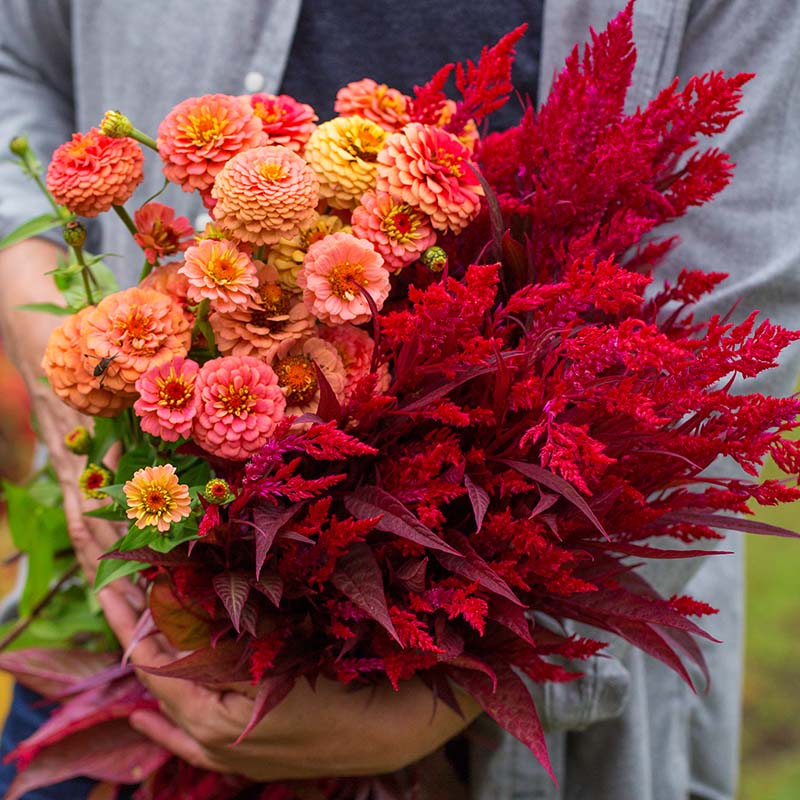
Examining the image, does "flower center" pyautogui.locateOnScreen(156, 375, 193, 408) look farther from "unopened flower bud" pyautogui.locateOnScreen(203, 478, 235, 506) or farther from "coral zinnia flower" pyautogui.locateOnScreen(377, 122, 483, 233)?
"coral zinnia flower" pyautogui.locateOnScreen(377, 122, 483, 233)

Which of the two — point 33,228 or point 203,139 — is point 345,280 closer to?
point 203,139

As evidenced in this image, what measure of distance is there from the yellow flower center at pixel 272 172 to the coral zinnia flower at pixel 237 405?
10 centimetres

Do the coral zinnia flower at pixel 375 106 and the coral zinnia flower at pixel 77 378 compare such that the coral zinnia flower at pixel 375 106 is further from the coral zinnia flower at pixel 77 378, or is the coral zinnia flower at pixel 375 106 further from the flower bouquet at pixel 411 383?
the coral zinnia flower at pixel 77 378

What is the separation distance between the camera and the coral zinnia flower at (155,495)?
0.49 m

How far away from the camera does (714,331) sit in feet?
1.57

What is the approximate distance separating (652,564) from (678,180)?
0.98 feet

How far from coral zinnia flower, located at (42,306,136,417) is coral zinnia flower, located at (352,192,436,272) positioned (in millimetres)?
169

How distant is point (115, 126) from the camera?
523 millimetres

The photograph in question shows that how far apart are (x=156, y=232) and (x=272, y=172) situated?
12cm

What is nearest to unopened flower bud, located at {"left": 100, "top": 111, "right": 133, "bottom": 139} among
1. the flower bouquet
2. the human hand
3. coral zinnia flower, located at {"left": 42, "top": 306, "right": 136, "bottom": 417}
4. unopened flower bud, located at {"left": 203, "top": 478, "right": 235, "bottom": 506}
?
the flower bouquet

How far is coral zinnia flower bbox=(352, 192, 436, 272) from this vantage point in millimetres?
531

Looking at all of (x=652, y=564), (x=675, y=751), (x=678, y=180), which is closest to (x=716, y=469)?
(x=652, y=564)

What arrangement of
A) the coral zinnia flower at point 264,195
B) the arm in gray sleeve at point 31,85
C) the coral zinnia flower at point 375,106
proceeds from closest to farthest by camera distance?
the coral zinnia flower at point 264,195 < the coral zinnia flower at point 375,106 < the arm in gray sleeve at point 31,85

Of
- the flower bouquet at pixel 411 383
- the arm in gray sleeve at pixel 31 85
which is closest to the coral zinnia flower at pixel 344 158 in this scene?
the flower bouquet at pixel 411 383
